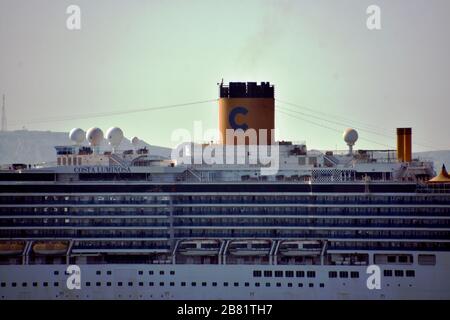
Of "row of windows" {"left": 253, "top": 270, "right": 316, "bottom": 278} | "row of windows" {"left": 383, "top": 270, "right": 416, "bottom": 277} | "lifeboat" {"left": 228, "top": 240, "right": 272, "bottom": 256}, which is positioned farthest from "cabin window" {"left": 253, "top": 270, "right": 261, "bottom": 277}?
"row of windows" {"left": 383, "top": 270, "right": 416, "bottom": 277}

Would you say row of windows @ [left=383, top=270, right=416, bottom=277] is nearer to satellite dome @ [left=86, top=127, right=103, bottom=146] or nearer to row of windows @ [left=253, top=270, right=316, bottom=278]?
row of windows @ [left=253, top=270, right=316, bottom=278]

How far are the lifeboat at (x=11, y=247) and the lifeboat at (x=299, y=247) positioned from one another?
13.4 metres

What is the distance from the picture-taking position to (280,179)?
76062mm

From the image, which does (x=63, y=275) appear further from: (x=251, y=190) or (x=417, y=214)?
(x=417, y=214)

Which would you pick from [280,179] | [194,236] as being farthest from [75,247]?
[280,179]

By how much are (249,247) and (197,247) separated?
2.65 m

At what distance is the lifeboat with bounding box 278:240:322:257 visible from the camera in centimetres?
7450

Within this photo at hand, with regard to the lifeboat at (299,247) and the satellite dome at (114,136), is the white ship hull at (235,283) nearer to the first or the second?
the lifeboat at (299,247)

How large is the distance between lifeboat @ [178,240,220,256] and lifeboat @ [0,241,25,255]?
8282 mm

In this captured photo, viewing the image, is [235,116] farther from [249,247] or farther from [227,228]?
[249,247]

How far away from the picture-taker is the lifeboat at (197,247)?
7500cm

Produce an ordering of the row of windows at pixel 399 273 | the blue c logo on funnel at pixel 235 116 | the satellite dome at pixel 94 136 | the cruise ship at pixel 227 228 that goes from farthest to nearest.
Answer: the satellite dome at pixel 94 136, the blue c logo on funnel at pixel 235 116, the cruise ship at pixel 227 228, the row of windows at pixel 399 273

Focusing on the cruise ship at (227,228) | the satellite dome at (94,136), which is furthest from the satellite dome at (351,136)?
the satellite dome at (94,136)

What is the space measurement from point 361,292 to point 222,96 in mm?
13670
